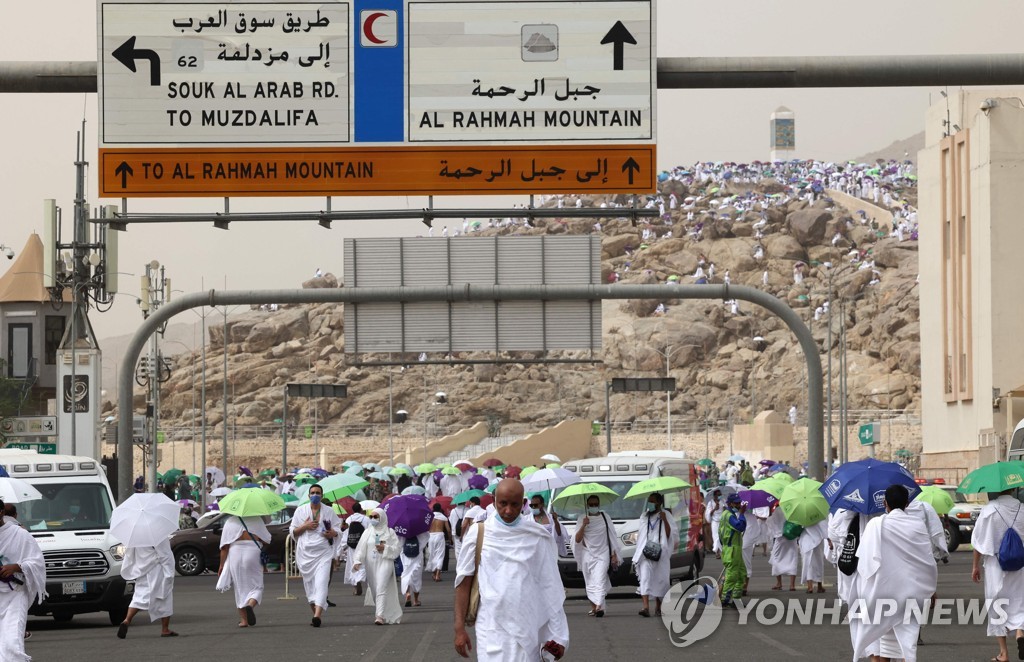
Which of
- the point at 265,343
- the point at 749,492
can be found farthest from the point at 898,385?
the point at 749,492

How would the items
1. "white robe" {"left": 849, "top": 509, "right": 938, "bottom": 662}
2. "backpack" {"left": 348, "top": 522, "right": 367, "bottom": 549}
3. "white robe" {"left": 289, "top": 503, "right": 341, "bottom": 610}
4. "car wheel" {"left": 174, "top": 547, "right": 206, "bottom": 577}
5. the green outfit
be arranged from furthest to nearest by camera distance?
"car wheel" {"left": 174, "top": 547, "right": 206, "bottom": 577}
"backpack" {"left": 348, "top": 522, "right": 367, "bottom": 549}
the green outfit
"white robe" {"left": 289, "top": 503, "right": 341, "bottom": 610}
"white robe" {"left": 849, "top": 509, "right": 938, "bottom": 662}

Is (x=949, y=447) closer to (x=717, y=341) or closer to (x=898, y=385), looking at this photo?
(x=898, y=385)

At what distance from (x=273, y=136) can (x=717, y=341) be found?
138 meters

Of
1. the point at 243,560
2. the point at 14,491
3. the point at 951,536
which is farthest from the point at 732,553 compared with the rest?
the point at 951,536

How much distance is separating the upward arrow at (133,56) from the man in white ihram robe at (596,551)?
8.85 meters

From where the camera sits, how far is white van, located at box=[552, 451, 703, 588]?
2536 cm

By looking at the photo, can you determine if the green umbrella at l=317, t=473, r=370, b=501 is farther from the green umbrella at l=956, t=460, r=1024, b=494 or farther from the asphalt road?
the green umbrella at l=956, t=460, r=1024, b=494

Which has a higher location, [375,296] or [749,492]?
[375,296]

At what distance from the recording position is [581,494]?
2375cm

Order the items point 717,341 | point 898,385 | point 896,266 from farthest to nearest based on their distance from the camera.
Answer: point 896,266, point 717,341, point 898,385

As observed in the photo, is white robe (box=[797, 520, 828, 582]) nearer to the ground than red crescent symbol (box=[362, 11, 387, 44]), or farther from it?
nearer to the ground

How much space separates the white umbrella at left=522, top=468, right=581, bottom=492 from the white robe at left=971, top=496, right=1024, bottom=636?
10356 mm

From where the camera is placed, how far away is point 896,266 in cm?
16788

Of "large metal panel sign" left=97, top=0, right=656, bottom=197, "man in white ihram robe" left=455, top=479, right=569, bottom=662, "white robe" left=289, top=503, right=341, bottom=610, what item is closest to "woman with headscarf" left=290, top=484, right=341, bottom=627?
"white robe" left=289, top=503, right=341, bottom=610
